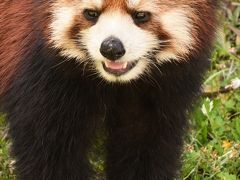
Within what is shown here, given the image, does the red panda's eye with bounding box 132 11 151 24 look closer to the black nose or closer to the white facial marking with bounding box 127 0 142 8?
the white facial marking with bounding box 127 0 142 8

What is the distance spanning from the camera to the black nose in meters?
3.61

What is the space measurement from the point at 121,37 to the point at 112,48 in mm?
70

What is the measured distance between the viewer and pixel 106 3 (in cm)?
370

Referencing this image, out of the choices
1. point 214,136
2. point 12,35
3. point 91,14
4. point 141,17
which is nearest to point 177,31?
point 141,17

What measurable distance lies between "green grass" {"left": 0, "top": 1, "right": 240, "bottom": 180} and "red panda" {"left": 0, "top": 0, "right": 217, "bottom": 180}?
30 centimetres

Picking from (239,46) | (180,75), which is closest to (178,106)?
(180,75)

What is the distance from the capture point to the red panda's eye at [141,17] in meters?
3.72

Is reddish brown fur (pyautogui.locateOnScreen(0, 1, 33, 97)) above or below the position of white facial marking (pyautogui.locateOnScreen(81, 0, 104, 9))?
below

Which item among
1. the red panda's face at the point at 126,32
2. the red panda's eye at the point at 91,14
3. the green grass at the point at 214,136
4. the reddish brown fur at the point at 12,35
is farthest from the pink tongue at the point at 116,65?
the green grass at the point at 214,136

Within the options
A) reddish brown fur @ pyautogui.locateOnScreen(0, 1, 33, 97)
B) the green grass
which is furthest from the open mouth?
the green grass

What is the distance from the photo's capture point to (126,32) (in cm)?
365

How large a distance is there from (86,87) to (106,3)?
570 mm

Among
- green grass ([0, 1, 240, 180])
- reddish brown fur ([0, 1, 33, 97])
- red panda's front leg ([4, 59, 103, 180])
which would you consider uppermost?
reddish brown fur ([0, 1, 33, 97])

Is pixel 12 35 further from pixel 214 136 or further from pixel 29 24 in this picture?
pixel 214 136
